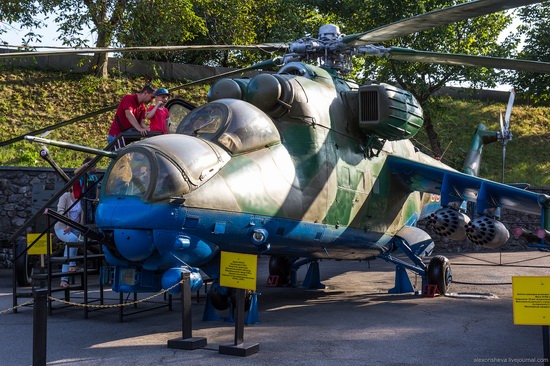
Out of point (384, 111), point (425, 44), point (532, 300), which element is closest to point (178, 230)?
point (532, 300)

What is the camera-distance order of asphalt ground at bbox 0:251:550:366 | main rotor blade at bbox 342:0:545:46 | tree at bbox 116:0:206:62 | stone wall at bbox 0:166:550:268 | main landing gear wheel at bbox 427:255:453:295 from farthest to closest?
1. tree at bbox 116:0:206:62
2. stone wall at bbox 0:166:550:268
3. main landing gear wheel at bbox 427:255:453:295
4. main rotor blade at bbox 342:0:545:46
5. asphalt ground at bbox 0:251:550:366

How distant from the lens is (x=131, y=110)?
34.4 ft

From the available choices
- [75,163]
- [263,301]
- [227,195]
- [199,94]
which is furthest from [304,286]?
[199,94]

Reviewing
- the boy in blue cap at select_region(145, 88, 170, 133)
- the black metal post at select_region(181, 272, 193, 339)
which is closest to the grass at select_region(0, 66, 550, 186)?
the boy in blue cap at select_region(145, 88, 170, 133)

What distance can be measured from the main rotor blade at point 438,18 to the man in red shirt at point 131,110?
10.8 ft

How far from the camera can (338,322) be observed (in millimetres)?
9586

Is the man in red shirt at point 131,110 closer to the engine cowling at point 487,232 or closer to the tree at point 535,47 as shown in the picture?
the engine cowling at point 487,232

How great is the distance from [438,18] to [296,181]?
2836 mm

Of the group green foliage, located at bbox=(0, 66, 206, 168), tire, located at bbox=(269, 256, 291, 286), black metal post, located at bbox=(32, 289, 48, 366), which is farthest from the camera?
green foliage, located at bbox=(0, 66, 206, 168)

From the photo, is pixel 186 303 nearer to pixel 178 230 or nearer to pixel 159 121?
pixel 178 230

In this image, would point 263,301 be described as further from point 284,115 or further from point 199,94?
point 199,94

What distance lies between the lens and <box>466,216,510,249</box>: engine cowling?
33.1 feet

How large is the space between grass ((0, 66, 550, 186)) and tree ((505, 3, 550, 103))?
7.49 feet

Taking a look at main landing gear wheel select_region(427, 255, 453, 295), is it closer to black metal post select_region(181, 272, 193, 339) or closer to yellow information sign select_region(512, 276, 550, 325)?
black metal post select_region(181, 272, 193, 339)
